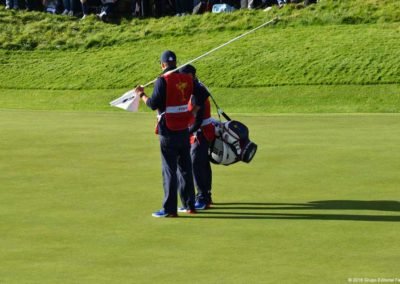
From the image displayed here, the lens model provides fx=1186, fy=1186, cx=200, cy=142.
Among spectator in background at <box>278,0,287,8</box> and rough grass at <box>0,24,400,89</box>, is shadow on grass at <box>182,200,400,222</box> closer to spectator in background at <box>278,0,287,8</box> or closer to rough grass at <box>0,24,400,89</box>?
rough grass at <box>0,24,400,89</box>

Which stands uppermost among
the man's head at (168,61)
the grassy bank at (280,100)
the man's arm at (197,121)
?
the man's head at (168,61)

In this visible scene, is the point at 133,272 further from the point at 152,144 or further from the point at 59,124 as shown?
the point at 59,124

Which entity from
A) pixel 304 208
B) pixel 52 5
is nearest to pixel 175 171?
pixel 304 208

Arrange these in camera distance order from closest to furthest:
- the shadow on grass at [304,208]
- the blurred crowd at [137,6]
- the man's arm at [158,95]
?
1. the shadow on grass at [304,208]
2. the man's arm at [158,95]
3. the blurred crowd at [137,6]

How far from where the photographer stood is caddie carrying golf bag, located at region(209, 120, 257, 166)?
1490 cm

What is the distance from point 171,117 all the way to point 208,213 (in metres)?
1.28

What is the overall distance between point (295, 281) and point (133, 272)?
1502 millimetres

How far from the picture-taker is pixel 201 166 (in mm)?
14914

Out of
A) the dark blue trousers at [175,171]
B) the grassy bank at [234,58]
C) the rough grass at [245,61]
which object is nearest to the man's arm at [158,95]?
the dark blue trousers at [175,171]

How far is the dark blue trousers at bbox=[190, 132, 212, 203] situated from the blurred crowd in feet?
81.1

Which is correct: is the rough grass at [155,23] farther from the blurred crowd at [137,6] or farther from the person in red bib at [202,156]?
the person in red bib at [202,156]

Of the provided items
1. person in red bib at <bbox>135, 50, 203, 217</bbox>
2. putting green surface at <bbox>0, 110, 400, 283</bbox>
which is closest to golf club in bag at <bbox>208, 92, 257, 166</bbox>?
putting green surface at <bbox>0, 110, 400, 283</bbox>

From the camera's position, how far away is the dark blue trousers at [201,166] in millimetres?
14766

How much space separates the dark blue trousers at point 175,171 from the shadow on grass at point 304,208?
0.31m
